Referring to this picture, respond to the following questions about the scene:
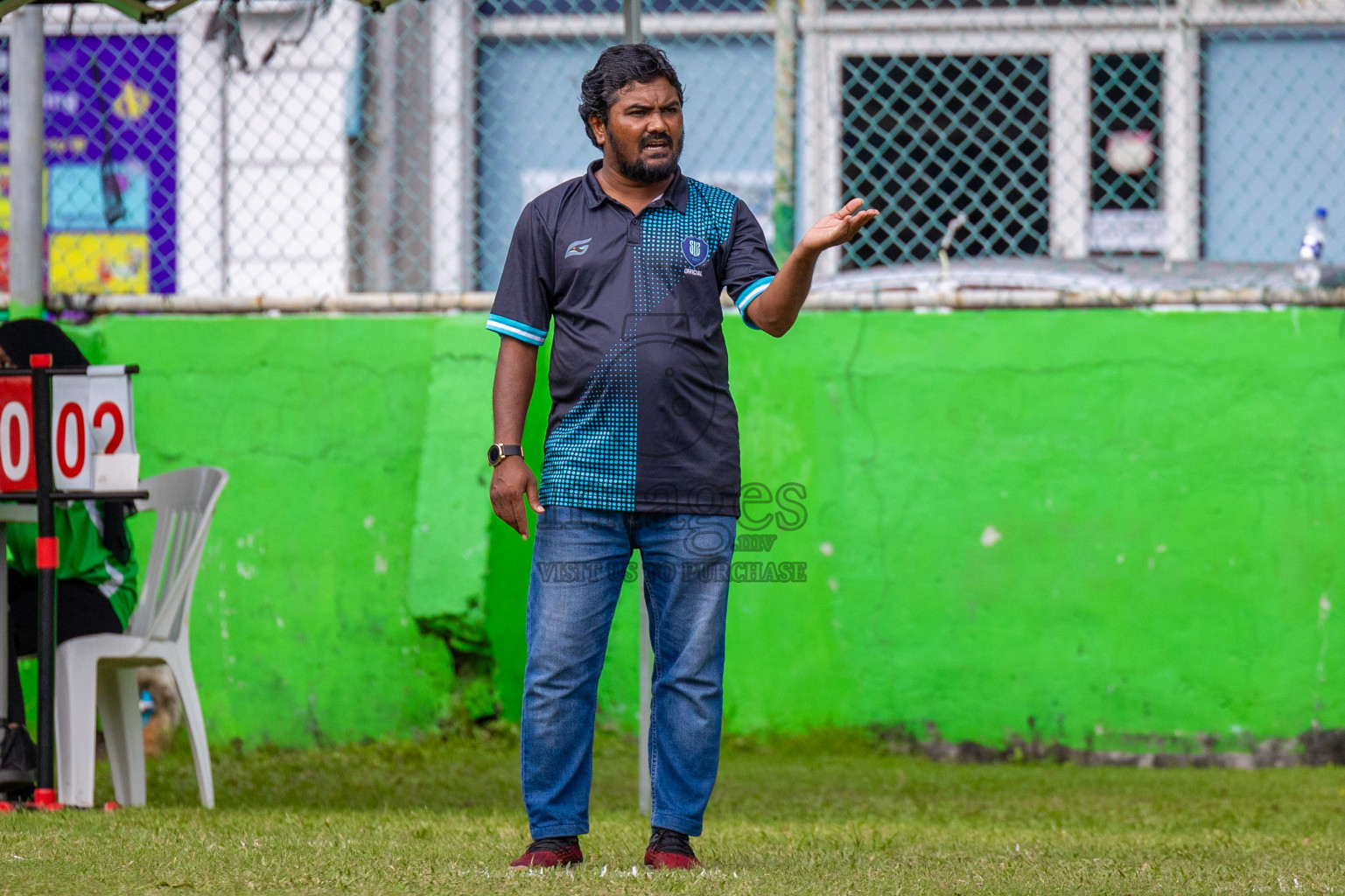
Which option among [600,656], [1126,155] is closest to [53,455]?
[600,656]

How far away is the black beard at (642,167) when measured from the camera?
11.2ft

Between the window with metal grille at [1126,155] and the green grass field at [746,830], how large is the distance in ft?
8.68

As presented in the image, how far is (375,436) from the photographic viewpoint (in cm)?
595

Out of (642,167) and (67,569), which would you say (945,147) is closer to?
(642,167)

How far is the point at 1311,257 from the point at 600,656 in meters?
3.67

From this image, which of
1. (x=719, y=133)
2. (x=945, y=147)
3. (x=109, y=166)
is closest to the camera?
(x=109, y=166)

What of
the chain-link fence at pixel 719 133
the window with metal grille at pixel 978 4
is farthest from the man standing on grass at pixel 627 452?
the window with metal grille at pixel 978 4

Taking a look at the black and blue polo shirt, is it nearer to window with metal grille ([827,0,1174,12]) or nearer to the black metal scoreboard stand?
the black metal scoreboard stand

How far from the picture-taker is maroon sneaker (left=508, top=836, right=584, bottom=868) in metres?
3.30

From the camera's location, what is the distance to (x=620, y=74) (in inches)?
135

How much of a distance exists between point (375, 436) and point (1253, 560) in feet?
10.7

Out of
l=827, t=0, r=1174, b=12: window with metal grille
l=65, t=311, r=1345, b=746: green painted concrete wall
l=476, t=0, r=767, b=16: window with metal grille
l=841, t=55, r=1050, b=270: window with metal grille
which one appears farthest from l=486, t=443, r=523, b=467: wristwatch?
l=476, t=0, r=767, b=16: window with metal grille

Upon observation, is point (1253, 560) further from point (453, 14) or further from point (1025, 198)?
point (453, 14)

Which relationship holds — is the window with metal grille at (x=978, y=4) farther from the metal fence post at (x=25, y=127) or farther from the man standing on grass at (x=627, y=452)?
the man standing on grass at (x=627, y=452)
